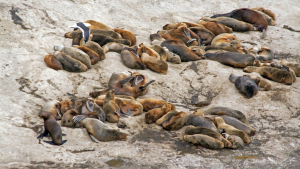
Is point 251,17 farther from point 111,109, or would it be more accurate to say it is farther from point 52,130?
point 52,130

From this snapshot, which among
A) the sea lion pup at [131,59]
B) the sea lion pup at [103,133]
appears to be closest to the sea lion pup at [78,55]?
the sea lion pup at [131,59]

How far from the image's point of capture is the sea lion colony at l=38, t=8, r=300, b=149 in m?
4.73

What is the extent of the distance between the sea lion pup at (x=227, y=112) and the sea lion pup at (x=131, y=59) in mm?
2149

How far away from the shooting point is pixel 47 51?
6.91m

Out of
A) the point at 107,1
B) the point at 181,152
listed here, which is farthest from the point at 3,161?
the point at 107,1

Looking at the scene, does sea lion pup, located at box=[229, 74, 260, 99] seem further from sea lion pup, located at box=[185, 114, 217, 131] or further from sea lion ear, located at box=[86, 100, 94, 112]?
sea lion ear, located at box=[86, 100, 94, 112]

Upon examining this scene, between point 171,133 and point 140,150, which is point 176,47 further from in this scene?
point 140,150

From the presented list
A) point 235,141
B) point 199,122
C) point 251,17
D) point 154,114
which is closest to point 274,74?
point 199,122

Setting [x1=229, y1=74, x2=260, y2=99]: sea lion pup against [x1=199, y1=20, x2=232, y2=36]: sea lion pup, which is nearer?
[x1=229, y1=74, x2=260, y2=99]: sea lion pup

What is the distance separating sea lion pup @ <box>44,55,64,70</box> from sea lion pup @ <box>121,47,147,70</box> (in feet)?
5.09

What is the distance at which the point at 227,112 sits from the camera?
544cm

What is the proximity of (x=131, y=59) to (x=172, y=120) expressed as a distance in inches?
99.5

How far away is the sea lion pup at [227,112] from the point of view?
5.33 metres

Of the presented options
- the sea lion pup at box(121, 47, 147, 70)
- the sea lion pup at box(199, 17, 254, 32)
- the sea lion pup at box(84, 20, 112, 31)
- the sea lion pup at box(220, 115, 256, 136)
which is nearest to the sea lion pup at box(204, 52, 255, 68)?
the sea lion pup at box(121, 47, 147, 70)
